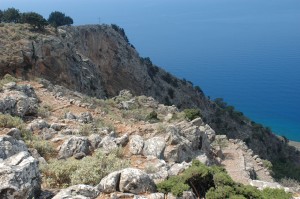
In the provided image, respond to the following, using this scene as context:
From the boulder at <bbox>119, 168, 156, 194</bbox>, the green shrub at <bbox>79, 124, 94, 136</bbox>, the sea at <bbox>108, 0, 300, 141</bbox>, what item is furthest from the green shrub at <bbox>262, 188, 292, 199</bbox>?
the sea at <bbox>108, 0, 300, 141</bbox>

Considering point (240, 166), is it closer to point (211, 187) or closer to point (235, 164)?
point (235, 164)

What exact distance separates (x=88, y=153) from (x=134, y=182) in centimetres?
429

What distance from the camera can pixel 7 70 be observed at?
92.6ft

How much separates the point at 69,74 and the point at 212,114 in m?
24.2

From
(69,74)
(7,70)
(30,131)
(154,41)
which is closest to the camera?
(30,131)

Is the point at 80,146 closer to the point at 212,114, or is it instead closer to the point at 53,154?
the point at 53,154

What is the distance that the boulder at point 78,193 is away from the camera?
7.30m

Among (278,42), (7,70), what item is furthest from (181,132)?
(278,42)

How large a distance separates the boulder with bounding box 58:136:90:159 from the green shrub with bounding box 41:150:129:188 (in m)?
1.73

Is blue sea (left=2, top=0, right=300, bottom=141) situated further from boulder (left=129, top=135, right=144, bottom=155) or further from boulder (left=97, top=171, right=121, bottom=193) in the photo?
boulder (left=97, top=171, right=121, bottom=193)

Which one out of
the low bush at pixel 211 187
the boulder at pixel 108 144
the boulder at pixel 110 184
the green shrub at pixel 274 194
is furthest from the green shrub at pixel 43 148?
the green shrub at pixel 274 194

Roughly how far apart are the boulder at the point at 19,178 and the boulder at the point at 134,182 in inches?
68.1

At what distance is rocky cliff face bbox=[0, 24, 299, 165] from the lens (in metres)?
33.5

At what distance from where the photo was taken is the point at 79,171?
9086 mm
